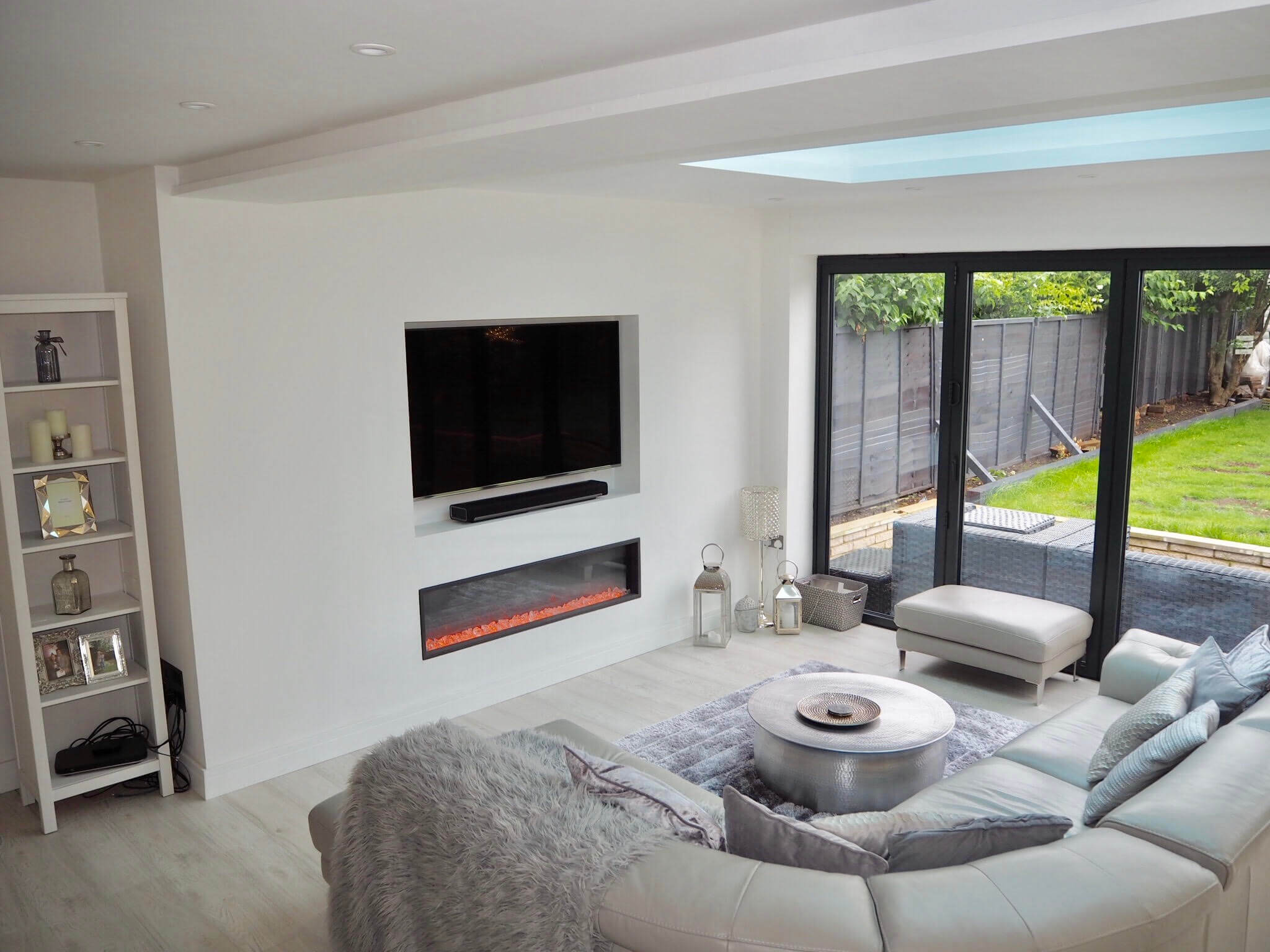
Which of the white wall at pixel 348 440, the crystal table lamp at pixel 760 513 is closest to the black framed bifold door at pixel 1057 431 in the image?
the crystal table lamp at pixel 760 513

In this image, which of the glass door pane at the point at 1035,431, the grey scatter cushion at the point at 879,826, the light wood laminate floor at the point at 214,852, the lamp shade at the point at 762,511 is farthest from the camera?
the lamp shade at the point at 762,511

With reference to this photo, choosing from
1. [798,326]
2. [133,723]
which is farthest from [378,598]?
[798,326]

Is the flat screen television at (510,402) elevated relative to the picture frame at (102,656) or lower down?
elevated

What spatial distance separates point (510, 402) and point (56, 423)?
6.54 feet

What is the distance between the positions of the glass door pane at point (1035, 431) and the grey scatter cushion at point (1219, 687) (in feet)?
6.17

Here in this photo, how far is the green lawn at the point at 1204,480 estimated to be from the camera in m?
4.79

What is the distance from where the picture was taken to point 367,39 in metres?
1.97

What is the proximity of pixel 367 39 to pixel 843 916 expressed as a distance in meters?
1.92

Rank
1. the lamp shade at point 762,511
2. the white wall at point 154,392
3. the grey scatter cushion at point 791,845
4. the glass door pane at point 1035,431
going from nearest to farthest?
the grey scatter cushion at point 791,845 → the white wall at point 154,392 → the glass door pane at point 1035,431 → the lamp shade at point 762,511

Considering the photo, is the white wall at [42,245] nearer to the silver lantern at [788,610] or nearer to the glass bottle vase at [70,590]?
the glass bottle vase at [70,590]

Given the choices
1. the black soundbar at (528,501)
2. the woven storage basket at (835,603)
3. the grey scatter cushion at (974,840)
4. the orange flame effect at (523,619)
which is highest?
the black soundbar at (528,501)

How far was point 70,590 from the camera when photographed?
157 inches

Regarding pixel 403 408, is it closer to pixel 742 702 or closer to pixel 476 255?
pixel 476 255

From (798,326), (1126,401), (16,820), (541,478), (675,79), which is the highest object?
(675,79)
